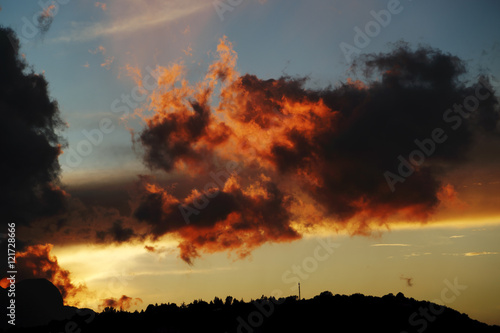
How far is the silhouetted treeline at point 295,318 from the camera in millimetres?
93250

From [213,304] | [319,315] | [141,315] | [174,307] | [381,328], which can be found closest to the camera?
[381,328]

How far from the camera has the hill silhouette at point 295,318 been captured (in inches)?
3671

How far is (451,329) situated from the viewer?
93250 mm

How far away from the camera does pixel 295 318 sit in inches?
3880

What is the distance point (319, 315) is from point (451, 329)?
26892 millimetres

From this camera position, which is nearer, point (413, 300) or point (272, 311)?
point (272, 311)

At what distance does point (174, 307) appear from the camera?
117438 millimetres

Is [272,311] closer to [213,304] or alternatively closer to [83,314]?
[213,304]

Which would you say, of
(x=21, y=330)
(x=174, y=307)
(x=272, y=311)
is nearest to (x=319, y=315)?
(x=272, y=311)

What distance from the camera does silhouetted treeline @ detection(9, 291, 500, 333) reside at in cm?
9325

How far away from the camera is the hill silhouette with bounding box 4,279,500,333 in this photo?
9325cm

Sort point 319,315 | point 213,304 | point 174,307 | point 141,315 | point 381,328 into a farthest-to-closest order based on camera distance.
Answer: point 213,304, point 174,307, point 141,315, point 319,315, point 381,328

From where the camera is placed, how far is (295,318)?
98562mm

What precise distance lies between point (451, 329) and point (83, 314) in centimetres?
8487
